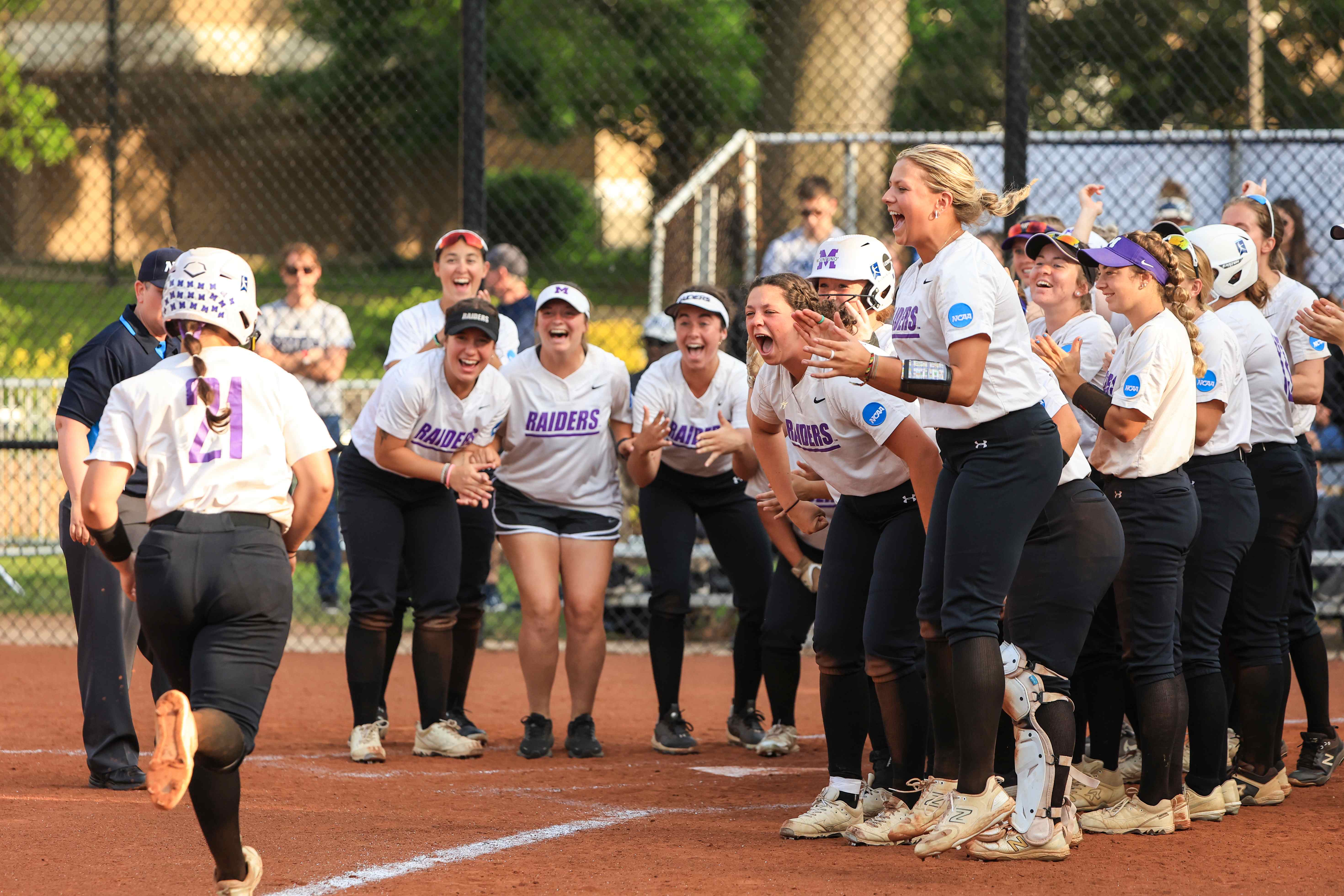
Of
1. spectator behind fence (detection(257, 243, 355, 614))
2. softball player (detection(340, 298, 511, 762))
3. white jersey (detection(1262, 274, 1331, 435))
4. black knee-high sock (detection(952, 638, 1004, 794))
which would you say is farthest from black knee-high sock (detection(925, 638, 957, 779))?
spectator behind fence (detection(257, 243, 355, 614))

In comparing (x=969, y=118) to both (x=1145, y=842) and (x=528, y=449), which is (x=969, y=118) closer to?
(x=528, y=449)

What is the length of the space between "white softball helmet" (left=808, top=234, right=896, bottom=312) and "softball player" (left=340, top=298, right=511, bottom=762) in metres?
1.62

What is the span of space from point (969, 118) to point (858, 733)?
19682 mm

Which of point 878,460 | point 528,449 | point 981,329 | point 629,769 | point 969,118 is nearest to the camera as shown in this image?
point 981,329

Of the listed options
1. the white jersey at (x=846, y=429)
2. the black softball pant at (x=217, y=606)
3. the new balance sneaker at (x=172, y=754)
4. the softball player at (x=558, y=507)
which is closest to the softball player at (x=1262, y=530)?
the white jersey at (x=846, y=429)

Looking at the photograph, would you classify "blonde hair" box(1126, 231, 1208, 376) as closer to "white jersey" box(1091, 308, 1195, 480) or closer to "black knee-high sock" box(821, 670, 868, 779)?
"white jersey" box(1091, 308, 1195, 480)

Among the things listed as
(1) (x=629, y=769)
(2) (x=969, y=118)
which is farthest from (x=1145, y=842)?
(2) (x=969, y=118)

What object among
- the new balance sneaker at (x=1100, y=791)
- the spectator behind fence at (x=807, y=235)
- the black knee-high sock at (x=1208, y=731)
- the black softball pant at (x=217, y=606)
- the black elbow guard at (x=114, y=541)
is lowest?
the new balance sneaker at (x=1100, y=791)

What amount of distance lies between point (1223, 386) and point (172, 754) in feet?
11.2

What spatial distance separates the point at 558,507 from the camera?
623 cm

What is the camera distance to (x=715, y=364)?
21.0 feet

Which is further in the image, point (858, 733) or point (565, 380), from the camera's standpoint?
point (565, 380)

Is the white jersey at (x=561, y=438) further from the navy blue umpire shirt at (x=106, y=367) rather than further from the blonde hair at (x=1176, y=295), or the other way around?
the blonde hair at (x=1176, y=295)

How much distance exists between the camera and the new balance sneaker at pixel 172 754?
329cm
